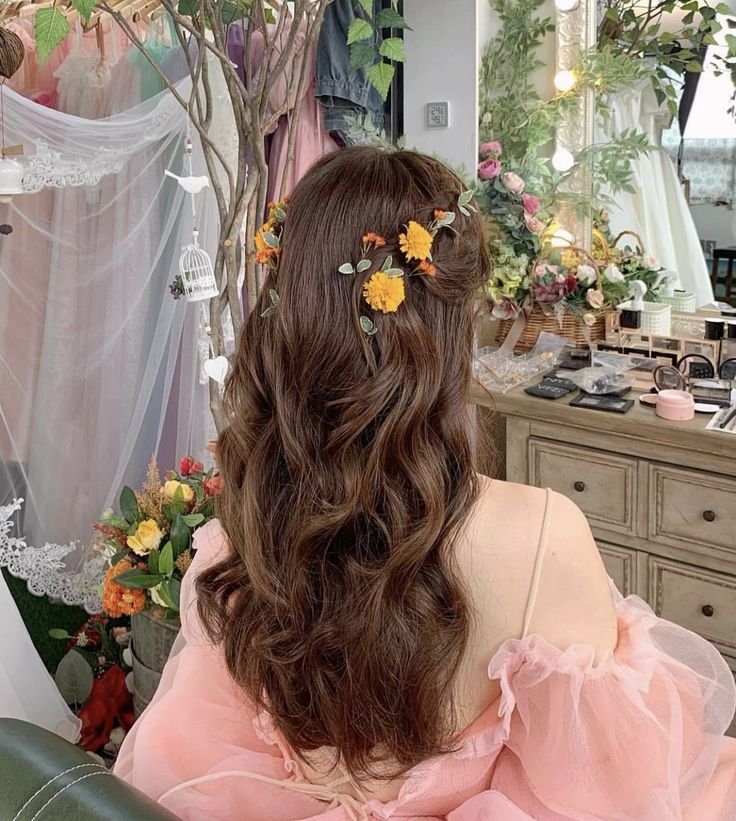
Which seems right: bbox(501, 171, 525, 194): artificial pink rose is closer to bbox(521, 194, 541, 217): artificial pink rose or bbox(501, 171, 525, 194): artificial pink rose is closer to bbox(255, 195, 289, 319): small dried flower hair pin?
bbox(521, 194, 541, 217): artificial pink rose

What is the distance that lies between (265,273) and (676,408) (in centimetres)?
103

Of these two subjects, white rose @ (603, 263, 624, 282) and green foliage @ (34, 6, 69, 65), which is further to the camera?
white rose @ (603, 263, 624, 282)

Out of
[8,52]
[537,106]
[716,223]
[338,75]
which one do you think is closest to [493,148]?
[537,106]

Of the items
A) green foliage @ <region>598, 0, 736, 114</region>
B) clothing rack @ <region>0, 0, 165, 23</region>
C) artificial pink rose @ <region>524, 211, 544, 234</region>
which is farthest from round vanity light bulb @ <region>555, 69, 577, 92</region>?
clothing rack @ <region>0, 0, 165, 23</region>

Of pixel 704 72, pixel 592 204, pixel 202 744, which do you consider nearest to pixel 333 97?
pixel 592 204

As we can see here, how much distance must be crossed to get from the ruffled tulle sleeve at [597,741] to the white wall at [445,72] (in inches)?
83.4

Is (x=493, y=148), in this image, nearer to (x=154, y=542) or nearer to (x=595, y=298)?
(x=595, y=298)

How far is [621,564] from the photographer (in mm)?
2295

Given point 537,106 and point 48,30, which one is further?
point 537,106

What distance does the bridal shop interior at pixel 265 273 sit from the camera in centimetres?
185

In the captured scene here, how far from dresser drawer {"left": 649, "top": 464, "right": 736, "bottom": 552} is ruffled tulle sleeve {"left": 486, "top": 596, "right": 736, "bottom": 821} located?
3.71 feet

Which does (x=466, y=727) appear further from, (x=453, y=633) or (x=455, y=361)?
(x=455, y=361)

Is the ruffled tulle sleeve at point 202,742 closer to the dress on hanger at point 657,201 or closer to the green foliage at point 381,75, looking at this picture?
the green foliage at point 381,75

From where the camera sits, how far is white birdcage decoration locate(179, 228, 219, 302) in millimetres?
1780
